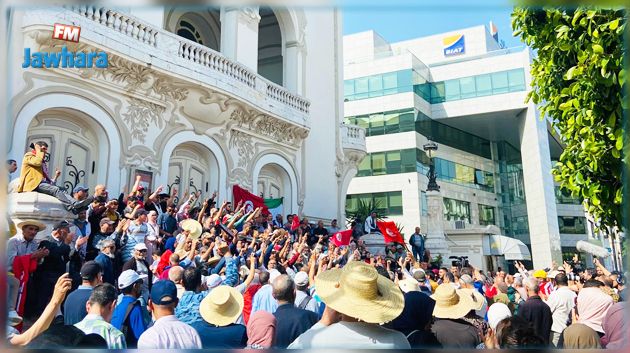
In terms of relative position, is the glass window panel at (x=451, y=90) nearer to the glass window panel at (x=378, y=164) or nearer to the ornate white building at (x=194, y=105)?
the glass window panel at (x=378, y=164)

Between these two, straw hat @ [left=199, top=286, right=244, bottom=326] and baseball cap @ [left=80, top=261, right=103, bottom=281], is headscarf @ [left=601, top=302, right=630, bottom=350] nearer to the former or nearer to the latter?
straw hat @ [left=199, top=286, right=244, bottom=326]

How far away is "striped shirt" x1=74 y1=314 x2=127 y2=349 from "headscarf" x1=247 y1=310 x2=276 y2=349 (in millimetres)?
1185

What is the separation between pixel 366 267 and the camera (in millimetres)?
3070

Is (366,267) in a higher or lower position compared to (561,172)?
Result: lower

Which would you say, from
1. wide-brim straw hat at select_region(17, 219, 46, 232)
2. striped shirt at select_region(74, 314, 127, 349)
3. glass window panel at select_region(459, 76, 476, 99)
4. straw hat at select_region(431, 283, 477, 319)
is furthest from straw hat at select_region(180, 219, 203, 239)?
glass window panel at select_region(459, 76, 476, 99)

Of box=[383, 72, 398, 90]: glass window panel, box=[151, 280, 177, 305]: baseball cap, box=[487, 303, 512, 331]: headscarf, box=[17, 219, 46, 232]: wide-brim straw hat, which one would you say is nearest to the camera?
box=[151, 280, 177, 305]: baseball cap

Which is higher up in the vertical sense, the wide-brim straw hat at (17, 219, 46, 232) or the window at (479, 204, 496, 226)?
the window at (479, 204, 496, 226)

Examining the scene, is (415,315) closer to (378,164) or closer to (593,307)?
(593,307)

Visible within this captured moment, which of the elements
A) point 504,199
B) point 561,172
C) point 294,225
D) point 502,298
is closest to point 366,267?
point 502,298

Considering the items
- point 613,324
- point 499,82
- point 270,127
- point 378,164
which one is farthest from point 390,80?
point 613,324

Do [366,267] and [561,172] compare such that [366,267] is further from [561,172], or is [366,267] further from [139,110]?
[139,110]

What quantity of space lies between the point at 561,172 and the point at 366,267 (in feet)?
15.0

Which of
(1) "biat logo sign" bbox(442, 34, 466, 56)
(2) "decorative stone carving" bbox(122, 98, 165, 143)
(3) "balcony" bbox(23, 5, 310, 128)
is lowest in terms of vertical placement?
(2) "decorative stone carving" bbox(122, 98, 165, 143)

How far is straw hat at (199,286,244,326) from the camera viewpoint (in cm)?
392
